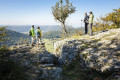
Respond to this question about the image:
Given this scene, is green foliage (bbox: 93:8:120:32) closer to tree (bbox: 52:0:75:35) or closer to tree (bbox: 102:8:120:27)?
tree (bbox: 102:8:120:27)

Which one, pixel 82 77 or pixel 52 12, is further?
pixel 52 12

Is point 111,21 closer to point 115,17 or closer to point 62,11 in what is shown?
point 115,17

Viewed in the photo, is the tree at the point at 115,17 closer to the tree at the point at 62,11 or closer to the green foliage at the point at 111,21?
the green foliage at the point at 111,21

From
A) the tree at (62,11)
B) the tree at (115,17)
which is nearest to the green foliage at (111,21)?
the tree at (115,17)

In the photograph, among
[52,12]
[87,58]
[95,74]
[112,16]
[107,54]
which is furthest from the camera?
[112,16]

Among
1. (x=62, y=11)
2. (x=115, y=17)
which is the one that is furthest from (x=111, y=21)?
(x=62, y=11)

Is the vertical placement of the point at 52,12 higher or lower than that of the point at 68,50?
higher

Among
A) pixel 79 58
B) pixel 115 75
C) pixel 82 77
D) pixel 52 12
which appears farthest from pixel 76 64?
pixel 52 12

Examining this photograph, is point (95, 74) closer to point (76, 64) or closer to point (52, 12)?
point (76, 64)

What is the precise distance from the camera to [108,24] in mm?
45250

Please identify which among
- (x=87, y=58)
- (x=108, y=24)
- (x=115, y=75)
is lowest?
(x=115, y=75)

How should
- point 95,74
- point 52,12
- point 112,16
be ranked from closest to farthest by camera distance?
1. point 95,74
2. point 52,12
3. point 112,16

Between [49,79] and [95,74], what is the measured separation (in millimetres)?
3866

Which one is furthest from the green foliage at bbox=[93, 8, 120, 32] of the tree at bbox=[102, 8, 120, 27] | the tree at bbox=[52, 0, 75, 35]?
the tree at bbox=[52, 0, 75, 35]
